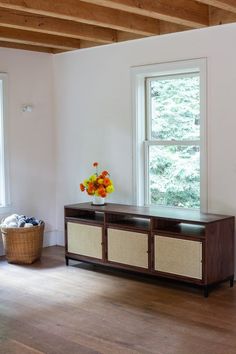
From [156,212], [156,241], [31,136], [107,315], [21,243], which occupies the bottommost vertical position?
[107,315]

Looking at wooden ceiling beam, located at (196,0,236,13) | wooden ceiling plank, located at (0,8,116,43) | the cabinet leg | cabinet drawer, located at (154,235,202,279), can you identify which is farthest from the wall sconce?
the cabinet leg

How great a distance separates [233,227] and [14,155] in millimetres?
2783

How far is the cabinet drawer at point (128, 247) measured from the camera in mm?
5109

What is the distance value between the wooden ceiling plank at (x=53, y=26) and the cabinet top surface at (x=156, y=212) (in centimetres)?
177

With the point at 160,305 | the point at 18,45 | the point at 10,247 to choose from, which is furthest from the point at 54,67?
the point at 160,305

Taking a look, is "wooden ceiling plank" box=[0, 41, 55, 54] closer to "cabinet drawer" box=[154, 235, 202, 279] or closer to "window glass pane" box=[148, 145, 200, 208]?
"window glass pane" box=[148, 145, 200, 208]

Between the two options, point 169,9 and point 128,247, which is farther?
point 128,247

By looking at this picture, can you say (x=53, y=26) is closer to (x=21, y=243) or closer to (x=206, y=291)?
(x=21, y=243)

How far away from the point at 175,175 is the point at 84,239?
3.84 ft

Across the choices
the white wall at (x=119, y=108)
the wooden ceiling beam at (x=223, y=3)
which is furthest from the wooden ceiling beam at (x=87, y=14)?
the wooden ceiling beam at (x=223, y=3)

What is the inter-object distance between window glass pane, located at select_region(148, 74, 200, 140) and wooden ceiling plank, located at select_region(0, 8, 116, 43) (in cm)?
71

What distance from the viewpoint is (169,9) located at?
180 inches

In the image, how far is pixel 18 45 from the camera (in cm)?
625

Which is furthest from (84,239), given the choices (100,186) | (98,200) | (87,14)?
(87,14)
